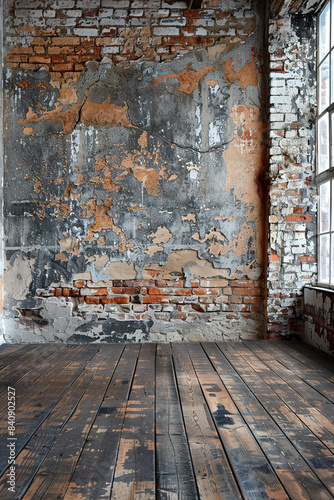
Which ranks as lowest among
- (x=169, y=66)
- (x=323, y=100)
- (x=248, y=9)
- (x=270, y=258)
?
(x=270, y=258)

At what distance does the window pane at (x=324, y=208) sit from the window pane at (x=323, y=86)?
0.73 meters

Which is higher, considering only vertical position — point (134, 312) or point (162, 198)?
point (162, 198)

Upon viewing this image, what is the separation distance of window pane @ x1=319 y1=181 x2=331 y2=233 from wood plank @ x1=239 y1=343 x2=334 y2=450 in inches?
50.6

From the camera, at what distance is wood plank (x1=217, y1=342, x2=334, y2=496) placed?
1412mm

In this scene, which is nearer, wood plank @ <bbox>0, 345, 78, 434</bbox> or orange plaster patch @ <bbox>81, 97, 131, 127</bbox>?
wood plank @ <bbox>0, 345, 78, 434</bbox>

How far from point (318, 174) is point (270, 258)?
0.89 m

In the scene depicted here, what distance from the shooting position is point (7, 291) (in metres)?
3.74

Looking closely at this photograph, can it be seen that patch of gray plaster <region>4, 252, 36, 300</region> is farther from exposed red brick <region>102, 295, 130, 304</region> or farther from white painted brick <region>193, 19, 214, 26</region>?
white painted brick <region>193, 19, 214, 26</region>

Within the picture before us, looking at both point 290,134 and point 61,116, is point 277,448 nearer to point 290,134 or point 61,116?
point 290,134

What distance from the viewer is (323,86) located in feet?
11.8

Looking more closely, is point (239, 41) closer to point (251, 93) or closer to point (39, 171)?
point (251, 93)

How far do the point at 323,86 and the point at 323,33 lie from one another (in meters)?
0.50

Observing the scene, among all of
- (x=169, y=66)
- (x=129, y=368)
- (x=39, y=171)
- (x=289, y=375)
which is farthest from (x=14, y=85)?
(x=289, y=375)

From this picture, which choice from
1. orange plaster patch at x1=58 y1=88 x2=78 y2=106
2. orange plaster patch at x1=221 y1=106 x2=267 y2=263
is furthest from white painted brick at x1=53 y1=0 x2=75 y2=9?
orange plaster patch at x1=221 y1=106 x2=267 y2=263
